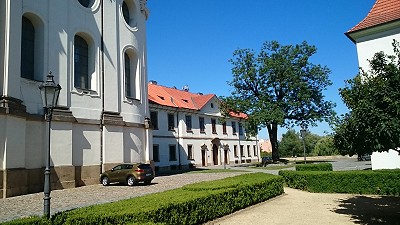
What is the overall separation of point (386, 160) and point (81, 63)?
19.2 m

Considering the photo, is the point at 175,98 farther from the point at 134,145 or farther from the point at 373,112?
the point at 373,112

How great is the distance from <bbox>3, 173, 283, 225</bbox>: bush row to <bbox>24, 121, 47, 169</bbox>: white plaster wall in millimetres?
10433

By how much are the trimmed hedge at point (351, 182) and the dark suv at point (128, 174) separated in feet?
28.9

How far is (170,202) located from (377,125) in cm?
539

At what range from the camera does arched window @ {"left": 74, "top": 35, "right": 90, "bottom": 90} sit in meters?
22.0

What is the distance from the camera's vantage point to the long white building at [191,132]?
3856 cm

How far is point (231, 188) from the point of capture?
1222 cm

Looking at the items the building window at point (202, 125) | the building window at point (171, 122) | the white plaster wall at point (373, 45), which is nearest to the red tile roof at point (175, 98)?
the building window at point (171, 122)

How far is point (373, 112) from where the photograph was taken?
793 cm

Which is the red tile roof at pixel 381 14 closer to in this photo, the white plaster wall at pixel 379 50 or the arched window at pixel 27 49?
the white plaster wall at pixel 379 50

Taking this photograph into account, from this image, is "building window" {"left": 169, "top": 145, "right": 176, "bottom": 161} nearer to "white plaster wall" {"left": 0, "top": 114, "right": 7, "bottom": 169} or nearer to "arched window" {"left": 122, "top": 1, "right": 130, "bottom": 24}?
"arched window" {"left": 122, "top": 1, "right": 130, "bottom": 24}

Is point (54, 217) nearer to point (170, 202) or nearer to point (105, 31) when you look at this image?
point (170, 202)

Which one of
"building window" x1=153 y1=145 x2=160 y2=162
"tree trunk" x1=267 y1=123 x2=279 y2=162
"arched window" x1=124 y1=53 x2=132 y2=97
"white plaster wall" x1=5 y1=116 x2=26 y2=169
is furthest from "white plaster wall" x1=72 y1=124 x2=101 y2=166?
"tree trunk" x1=267 y1=123 x2=279 y2=162

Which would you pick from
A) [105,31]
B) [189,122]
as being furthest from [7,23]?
[189,122]
